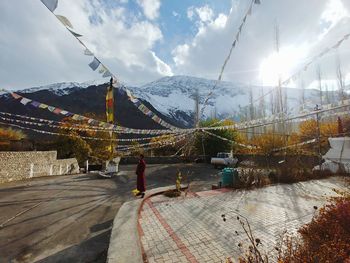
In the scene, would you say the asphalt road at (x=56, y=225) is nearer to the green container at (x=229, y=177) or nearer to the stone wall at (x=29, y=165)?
the green container at (x=229, y=177)

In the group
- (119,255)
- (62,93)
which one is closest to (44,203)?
(119,255)

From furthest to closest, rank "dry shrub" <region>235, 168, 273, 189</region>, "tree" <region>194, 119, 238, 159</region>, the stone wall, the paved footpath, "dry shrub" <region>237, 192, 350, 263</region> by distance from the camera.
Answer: "tree" <region>194, 119, 238, 159</region>
the stone wall
"dry shrub" <region>235, 168, 273, 189</region>
the paved footpath
"dry shrub" <region>237, 192, 350, 263</region>

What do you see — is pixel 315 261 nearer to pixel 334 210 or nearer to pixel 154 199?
pixel 334 210

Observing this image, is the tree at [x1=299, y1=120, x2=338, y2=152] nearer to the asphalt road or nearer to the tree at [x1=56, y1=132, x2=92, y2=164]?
the asphalt road

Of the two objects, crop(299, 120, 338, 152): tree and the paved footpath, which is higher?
crop(299, 120, 338, 152): tree

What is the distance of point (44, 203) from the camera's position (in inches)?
380

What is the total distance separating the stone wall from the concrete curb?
1246 cm

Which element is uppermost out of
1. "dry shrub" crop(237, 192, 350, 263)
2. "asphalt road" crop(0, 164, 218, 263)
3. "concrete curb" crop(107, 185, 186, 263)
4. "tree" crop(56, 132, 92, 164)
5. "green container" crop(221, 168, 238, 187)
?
"tree" crop(56, 132, 92, 164)

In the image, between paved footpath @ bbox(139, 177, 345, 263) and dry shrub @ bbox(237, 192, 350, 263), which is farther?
paved footpath @ bbox(139, 177, 345, 263)

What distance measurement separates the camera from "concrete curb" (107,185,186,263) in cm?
418

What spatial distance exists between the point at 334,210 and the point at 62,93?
11702 cm

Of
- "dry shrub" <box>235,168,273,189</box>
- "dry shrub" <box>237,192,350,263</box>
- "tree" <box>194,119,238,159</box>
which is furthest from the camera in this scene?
"tree" <box>194,119,238,159</box>

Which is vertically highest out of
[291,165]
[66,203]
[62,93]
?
[62,93]

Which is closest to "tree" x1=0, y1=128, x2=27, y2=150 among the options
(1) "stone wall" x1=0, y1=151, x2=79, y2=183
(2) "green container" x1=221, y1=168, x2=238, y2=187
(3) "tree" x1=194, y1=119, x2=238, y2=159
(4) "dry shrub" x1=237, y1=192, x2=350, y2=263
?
(1) "stone wall" x1=0, y1=151, x2=79, y2=183
